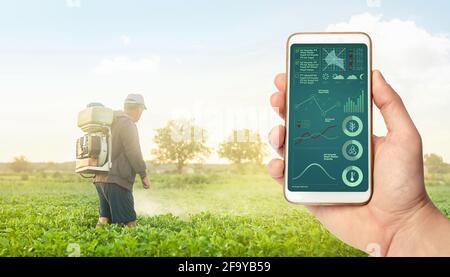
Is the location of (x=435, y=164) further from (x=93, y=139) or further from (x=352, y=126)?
(x=93, y=139)

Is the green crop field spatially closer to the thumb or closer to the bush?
the bush

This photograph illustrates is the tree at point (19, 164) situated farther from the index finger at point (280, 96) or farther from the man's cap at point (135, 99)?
the index finger at point (280, 96)

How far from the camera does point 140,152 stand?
3.06 metres

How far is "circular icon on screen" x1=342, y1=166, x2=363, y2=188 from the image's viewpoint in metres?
1.96

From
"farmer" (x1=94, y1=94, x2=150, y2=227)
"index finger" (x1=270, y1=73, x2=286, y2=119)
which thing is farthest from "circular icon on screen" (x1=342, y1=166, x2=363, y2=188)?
"farmer" (x1=94, y1=94, x2=150, y2=227)

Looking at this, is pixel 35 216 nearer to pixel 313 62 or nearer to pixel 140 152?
pixel 140 152

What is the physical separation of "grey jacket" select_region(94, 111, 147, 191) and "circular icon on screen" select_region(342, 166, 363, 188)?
1384 millimetres

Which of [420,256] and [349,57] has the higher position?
[349,57]

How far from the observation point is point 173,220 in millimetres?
3281

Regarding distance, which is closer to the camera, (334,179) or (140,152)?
(334,179)

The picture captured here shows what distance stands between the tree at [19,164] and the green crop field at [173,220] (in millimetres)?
83

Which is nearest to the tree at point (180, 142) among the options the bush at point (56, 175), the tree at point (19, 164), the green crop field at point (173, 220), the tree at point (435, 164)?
the green crop field at point (173, 220)
